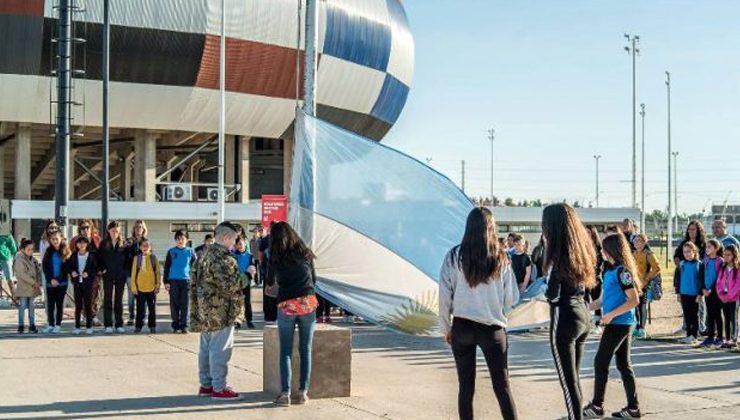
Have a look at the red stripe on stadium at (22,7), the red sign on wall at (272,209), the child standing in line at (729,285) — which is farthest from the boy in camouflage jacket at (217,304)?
the red stripe on stadium at (22,7)

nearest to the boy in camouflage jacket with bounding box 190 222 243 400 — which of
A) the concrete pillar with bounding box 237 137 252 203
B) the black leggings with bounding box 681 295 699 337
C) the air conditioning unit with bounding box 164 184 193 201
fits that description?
the black leggings with bounding box 681 295 699 337

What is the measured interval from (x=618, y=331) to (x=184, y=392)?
14.8 feet

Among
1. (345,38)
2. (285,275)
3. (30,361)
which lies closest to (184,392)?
(285,275)

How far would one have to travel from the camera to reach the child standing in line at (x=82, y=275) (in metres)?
16.6

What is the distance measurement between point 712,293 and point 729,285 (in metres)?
0.47

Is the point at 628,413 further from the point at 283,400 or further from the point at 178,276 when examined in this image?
the point at 178,276

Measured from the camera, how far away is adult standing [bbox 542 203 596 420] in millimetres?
7738

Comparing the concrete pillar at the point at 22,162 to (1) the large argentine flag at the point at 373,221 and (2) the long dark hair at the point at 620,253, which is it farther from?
(2) the long dark hair at the point at 620,253

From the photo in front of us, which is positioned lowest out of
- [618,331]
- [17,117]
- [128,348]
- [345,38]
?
[128,348]

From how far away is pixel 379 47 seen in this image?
47.2 m

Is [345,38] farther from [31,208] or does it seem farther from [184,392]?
[184,392]

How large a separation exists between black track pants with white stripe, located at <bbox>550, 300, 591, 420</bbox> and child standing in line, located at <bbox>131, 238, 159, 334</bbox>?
1022 cm

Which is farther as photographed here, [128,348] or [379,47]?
[379,47]

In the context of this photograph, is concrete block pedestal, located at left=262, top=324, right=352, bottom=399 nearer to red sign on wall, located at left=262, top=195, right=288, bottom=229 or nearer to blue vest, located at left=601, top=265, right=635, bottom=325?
blue vest, located at left=601, top=265, right=635, bottom=325
